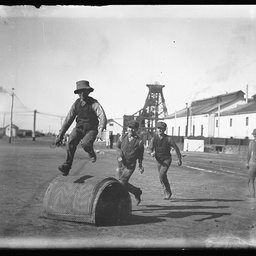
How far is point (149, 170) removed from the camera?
11.8m

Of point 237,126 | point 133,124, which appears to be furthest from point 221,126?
point 133,124

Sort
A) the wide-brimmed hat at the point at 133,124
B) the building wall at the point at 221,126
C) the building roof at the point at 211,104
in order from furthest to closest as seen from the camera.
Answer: the building wall at the point at 221,126
the building roof at the point at 211,104
the wide-brimmed hat at the point at 133,124

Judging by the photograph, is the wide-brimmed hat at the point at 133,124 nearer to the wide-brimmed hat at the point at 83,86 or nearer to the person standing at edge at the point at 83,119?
the person standing at edge at the point at 83,119

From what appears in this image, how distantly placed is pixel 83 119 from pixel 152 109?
1.51 m

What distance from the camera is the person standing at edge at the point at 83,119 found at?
19.9 ft

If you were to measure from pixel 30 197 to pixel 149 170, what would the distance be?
4.80 metres

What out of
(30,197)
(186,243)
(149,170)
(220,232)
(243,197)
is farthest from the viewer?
(149,170)

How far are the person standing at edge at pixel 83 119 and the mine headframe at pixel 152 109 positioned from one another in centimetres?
85

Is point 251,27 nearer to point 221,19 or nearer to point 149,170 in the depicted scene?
point 221,19

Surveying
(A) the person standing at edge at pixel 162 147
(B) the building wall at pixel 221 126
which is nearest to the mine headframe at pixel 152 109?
(A) the person standing at edge at pixel 162 147

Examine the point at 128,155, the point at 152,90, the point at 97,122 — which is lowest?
the point at 128,155

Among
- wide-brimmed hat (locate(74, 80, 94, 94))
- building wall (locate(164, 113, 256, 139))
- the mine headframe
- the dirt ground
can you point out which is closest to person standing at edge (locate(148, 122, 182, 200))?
the mine headframe
